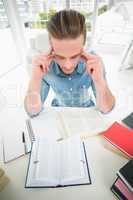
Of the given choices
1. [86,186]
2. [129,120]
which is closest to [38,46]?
[129,120]

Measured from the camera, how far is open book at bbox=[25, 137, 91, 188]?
31.5 inches

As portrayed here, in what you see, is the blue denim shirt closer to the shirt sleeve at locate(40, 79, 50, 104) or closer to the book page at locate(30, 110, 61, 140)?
the shirt sleeve at locate(40, 79, 50, 104)

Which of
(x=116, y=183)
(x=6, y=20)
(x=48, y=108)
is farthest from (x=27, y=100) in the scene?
(x=6, y=20)

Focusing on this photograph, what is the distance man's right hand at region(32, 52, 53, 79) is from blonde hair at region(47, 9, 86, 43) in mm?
184

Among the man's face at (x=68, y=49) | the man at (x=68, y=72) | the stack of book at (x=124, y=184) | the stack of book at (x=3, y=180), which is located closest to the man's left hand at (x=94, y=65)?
the man at (x=68, y=72)

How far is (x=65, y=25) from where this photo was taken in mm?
1014

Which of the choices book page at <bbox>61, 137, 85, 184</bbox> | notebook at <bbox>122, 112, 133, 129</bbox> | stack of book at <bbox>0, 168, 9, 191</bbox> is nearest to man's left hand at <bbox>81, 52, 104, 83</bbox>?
notebook at <bbox>122, 112, 133, 129</bbox>

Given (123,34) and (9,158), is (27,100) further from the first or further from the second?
(123,34)

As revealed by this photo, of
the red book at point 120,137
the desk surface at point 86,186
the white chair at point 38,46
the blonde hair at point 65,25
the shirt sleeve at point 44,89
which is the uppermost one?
the blonde hair at point 65,25

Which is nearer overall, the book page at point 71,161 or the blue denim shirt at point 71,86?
the book page at point 71,161

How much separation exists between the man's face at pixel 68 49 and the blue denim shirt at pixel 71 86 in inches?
4.9

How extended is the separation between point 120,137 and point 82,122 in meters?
0.22

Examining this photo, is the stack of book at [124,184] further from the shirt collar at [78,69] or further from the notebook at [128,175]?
the shirt collar at [78,69]

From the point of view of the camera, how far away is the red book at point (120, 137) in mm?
917
